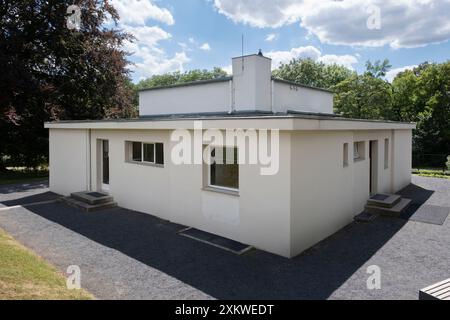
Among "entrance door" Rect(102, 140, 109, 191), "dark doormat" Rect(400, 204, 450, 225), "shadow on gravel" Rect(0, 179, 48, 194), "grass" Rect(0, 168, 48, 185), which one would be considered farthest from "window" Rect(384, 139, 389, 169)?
"grass" Rect(0, 168, 48, 185)

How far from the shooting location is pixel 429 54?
40562 millimetres

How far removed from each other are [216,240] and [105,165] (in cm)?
622

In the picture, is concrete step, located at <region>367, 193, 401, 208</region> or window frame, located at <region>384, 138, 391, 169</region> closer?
concrete step, located at <region>367, 193, 401, 208</region>

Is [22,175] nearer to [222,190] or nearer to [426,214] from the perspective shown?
[222,190]

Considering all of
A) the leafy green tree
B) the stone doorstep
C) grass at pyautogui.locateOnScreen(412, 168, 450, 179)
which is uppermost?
the leafy green tree

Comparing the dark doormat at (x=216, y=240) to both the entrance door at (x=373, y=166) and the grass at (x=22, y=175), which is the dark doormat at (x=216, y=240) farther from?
the grass at (x=22, y=175)

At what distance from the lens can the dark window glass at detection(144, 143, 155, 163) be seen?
9.47 meters

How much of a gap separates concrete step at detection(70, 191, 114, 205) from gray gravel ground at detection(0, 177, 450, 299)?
3.42ft

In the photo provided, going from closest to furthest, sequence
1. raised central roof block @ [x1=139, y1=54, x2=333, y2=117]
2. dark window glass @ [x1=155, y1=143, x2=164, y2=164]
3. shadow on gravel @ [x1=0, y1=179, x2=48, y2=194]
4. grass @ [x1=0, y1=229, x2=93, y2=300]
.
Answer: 1. grass @ [x1=0, y1=229, x2=93, y2=300]
2. dark window glass @ [x1=155, y1=143, x2=164, y2=164]
3. raised central roof block @ [x1=139, y1=54, x2=333, y2=117]
4. shadow on gravel @ [x1=0, y1=179, x2=48, y2=194]

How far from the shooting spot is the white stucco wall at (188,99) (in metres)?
12.6

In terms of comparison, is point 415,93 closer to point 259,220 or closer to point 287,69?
point 287,69

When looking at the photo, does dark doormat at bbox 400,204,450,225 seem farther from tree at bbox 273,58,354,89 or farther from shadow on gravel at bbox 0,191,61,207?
tree at bbox 273,58,354,89

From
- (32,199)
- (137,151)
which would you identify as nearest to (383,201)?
(137,151)
